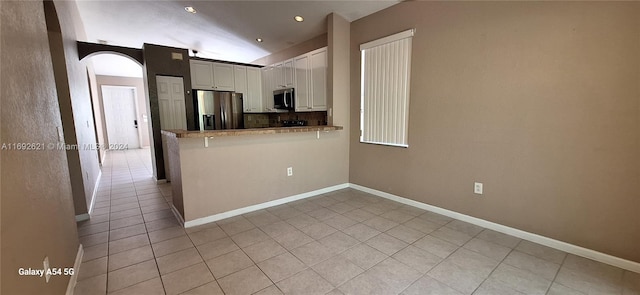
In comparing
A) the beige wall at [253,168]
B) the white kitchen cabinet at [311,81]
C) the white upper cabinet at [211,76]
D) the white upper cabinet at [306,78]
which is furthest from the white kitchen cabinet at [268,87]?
the beige wall at [253,168]

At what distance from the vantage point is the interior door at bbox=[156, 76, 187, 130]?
438cm

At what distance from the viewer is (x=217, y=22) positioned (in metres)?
4.32

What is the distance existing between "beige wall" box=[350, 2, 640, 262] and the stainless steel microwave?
210 cm

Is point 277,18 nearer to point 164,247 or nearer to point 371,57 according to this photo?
point 371,57

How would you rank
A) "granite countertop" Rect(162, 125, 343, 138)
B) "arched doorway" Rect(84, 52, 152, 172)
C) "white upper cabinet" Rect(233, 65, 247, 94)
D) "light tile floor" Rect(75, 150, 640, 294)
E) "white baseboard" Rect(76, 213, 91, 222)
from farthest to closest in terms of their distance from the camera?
1. "arched doorway" Rect(84, 52, 152, 172)
2. "white upper cabinet" Rect(233, 65, 247, 94)
3. "white baseboard" Rect(76, 213, 91, 222)
4. "granite countertop" Rect(162, 125, 343, 138)
5. "light tile floor" Rect(75, 150, 640, 294)

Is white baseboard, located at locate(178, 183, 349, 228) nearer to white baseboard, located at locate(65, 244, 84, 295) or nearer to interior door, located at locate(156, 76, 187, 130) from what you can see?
white baseboard, located at locate(65, 244, 84, 295)

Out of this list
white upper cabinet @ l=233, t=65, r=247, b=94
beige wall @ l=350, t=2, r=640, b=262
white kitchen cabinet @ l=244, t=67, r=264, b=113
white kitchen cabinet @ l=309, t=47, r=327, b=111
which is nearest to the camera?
beige wall @ l=350, t=2, r=640, b=262

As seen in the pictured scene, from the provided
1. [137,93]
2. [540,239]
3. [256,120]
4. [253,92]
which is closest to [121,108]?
[137,93]

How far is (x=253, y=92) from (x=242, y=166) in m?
3.00

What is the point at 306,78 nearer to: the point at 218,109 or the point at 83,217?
the point at 218,109

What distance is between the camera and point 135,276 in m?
1.87

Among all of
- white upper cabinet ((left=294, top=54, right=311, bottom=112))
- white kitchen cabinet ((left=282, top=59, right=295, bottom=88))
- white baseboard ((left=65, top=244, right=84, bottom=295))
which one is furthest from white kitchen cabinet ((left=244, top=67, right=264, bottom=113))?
white baseboard ((left=65, top=244, right=84, bottom=295))

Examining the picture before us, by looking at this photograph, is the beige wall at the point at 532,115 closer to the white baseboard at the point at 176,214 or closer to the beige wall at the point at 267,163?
A: the beige wall at the point at 267,163

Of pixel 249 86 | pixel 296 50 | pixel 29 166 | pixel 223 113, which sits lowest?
pixel 29 166
